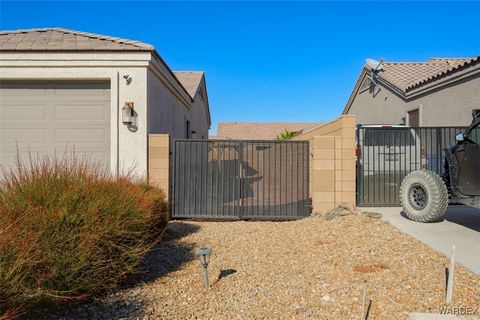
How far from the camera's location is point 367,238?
633cm

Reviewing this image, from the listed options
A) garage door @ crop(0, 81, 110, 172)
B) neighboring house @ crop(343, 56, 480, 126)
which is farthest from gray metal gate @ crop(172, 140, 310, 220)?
neighboring house @ crop(343, 56, 480, 126)

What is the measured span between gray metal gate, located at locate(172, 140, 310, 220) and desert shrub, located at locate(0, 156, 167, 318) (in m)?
3.94

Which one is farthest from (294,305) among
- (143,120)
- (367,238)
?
(143,120)

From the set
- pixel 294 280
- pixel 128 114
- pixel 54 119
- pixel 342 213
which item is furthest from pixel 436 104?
pixel 54 119

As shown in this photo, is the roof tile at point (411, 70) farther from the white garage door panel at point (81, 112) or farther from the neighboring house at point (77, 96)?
the white garage door panel at point (81, 112)

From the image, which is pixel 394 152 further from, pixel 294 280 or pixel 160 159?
pixel 294 280

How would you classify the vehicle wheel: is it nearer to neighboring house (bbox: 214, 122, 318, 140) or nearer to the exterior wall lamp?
the exterior wall lamp

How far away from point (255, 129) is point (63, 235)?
45.0 m

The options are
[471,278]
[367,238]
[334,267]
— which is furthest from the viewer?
[367,238]

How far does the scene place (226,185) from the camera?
8719 mm

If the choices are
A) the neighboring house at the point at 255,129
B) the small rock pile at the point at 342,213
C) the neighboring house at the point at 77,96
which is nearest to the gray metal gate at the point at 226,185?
the small rock pile at the point at 342,213

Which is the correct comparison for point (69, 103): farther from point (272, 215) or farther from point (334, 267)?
point (334, 267)

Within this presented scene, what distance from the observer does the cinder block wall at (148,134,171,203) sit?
867 centimetres

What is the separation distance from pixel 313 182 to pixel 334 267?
148 inches
